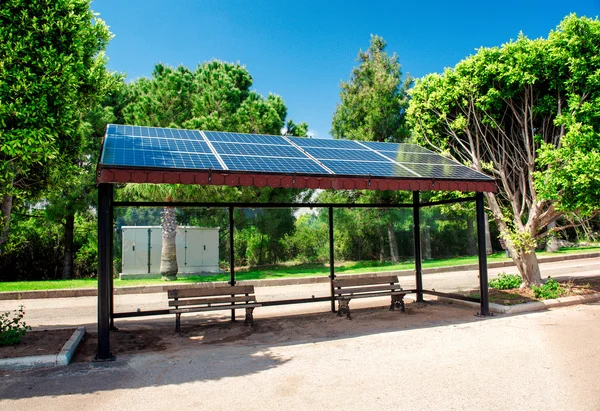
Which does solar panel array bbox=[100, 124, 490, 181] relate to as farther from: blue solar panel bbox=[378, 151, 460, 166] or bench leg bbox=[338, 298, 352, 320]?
bench leg bbox=[338, 298, 352, 320]

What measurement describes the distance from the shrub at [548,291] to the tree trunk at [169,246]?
877 centimetres

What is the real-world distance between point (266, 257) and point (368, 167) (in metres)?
5.15

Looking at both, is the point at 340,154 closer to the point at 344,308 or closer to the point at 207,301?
the point at 344,308

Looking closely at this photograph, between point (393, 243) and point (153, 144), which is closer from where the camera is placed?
point (153, 144)

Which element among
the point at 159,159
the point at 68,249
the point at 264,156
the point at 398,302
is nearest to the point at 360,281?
the point at 398,302

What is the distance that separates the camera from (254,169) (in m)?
7.68

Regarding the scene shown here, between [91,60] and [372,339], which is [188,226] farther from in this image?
[372,339]

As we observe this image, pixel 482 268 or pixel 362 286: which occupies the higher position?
pixel 482 268

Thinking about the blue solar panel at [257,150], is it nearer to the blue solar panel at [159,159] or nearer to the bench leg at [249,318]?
the blue solar panel at [159,159]

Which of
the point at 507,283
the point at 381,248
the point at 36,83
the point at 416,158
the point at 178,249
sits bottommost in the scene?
the point at 507,283

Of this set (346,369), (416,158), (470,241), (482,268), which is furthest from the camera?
(470,241)

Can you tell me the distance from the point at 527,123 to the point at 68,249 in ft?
61.6

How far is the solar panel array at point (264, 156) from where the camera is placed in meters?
7.56

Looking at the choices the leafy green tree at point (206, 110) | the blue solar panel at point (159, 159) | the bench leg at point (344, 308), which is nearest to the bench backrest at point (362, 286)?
the bench leg at point (344, 308)
